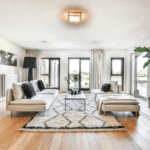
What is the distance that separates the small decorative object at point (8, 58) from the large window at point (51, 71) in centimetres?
155

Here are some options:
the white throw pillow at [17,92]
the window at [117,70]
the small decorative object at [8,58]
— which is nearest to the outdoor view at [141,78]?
the window at [117,70]

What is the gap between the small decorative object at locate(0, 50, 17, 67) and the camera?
164 inches

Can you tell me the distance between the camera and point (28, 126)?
2.11 m

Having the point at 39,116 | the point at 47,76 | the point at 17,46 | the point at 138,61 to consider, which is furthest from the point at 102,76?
the point at 17,46

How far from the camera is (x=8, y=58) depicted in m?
4.56

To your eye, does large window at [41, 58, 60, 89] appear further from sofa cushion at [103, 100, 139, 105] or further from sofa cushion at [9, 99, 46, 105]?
sofa cushion at [103, 100, 139, 105]

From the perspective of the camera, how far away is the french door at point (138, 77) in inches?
182

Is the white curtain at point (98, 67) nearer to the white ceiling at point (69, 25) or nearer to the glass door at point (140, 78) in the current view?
the glass door at point (140, 78)

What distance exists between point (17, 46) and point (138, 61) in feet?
18.8

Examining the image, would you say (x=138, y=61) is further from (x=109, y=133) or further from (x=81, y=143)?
(x=81, y=143)

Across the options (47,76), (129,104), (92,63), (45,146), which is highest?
(92,63)

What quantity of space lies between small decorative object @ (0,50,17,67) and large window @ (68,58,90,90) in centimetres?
273

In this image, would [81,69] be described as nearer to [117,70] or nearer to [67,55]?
[67,55]

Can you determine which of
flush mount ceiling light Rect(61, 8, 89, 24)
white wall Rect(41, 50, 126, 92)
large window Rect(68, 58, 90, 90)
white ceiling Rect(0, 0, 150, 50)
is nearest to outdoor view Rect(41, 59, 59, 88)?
white wall Rect(41, 50, 126, 92)
